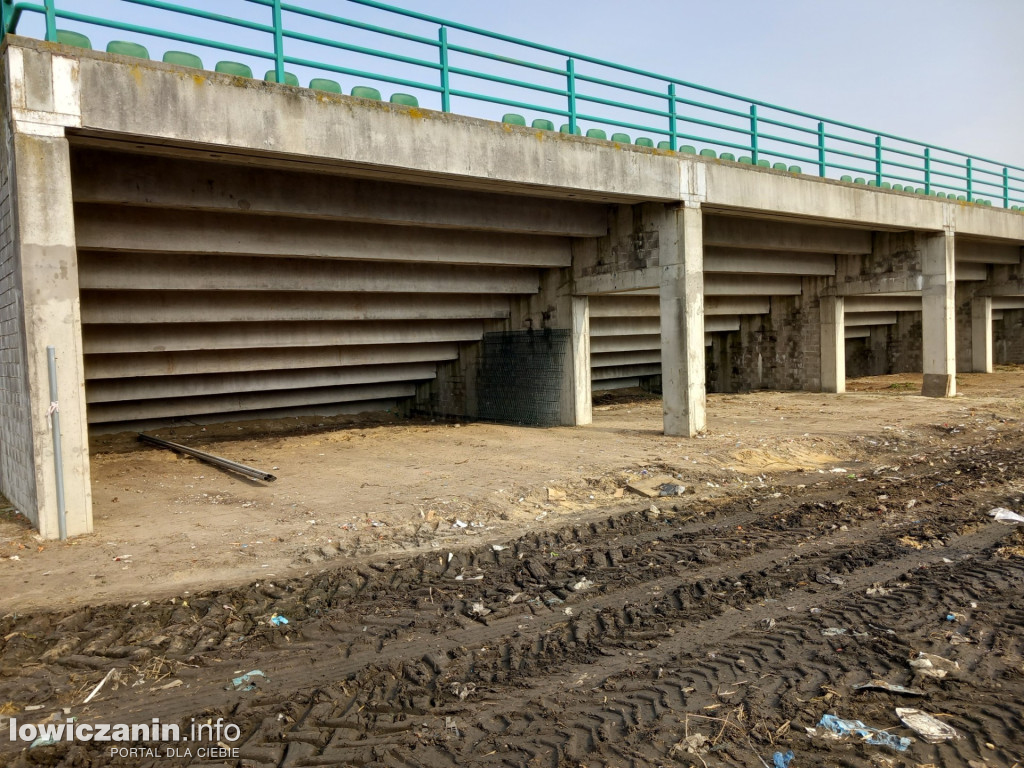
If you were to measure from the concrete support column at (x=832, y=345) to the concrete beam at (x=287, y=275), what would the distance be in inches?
369

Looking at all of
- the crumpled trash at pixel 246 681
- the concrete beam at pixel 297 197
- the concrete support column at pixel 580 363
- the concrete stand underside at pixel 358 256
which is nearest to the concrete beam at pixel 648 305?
the concrete stand underside at pixel 358 256

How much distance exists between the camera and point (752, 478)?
9258 mm

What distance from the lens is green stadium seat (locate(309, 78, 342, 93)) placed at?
8.37 meters

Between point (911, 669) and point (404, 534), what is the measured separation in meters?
4.50

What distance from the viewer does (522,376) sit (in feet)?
47.6

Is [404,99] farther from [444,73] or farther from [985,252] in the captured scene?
[985,252]

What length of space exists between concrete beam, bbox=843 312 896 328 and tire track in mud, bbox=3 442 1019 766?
17821 millimetres

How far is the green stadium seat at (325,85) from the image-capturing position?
329 inches

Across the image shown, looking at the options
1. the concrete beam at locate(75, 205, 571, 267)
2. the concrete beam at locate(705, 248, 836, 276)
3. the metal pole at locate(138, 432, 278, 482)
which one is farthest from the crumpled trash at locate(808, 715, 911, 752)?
the concrete beam at locate(705, 248, 836, 276)

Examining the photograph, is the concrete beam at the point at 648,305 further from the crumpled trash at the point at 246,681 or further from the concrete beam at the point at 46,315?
the crumpled trash at the point at 246,681

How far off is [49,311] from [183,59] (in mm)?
3172

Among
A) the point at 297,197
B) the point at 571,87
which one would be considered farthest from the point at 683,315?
the point at 297,197

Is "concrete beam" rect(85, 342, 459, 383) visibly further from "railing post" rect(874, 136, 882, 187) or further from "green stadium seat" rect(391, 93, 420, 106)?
"railing post" rect(874, 136, 882, 187)

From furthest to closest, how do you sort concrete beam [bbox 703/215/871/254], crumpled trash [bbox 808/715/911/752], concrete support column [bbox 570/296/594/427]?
concrete beam [bbox 703/215/871/254] < concrete support column [bbox 570/296/594/427] < crumpled trash [bbox 808/715/911/752]
